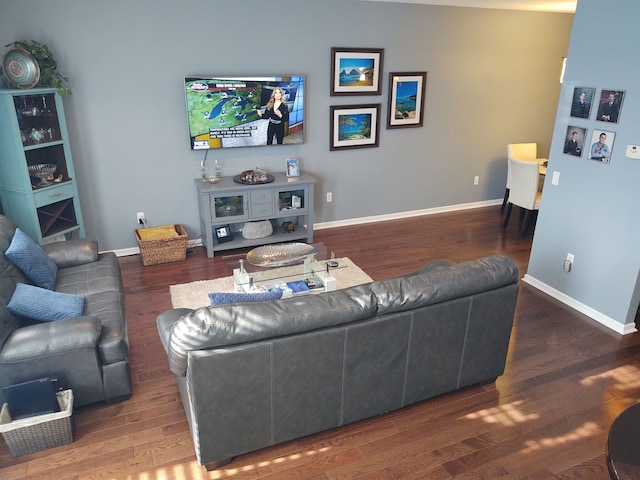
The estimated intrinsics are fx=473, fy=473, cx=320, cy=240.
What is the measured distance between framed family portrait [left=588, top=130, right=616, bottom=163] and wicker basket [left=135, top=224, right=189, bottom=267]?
145 inches

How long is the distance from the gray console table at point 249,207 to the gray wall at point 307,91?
35 centimetres

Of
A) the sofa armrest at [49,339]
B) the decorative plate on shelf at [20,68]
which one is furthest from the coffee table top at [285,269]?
the decorative plate on shelf at [20,68]

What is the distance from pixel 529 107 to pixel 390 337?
5.15m

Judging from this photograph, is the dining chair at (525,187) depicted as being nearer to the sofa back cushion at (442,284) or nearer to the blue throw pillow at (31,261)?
the sofa back cushion at (442,284)

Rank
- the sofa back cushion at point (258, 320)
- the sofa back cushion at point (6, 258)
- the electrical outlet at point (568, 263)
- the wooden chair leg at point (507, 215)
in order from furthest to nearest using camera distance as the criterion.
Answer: the wooden chair leg at point (507, 215), the electrical outlet at point (568, 263), the sofa back cushion at point (6, 258), the sofa back cushion at point (258, 320)

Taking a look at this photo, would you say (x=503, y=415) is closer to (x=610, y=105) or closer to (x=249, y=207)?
(x=610, y=105)

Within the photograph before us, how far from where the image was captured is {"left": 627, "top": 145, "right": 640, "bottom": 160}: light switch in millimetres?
3355

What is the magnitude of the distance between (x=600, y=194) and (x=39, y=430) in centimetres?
406

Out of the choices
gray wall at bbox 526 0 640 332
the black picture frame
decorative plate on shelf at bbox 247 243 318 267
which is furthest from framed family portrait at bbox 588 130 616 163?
the black picture frame

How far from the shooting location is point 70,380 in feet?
8.52

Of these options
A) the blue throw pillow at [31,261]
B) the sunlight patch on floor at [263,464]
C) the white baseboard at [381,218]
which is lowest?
the sunlight patch on floor at [263,464]

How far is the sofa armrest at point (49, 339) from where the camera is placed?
8.05ft

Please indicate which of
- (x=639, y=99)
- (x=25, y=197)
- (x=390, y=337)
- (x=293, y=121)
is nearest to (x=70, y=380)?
(x=390, y=337)

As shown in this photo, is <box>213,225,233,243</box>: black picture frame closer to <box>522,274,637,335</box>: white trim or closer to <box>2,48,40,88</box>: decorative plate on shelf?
<box>2,48,40,88</box>: decorative plate on shelf
